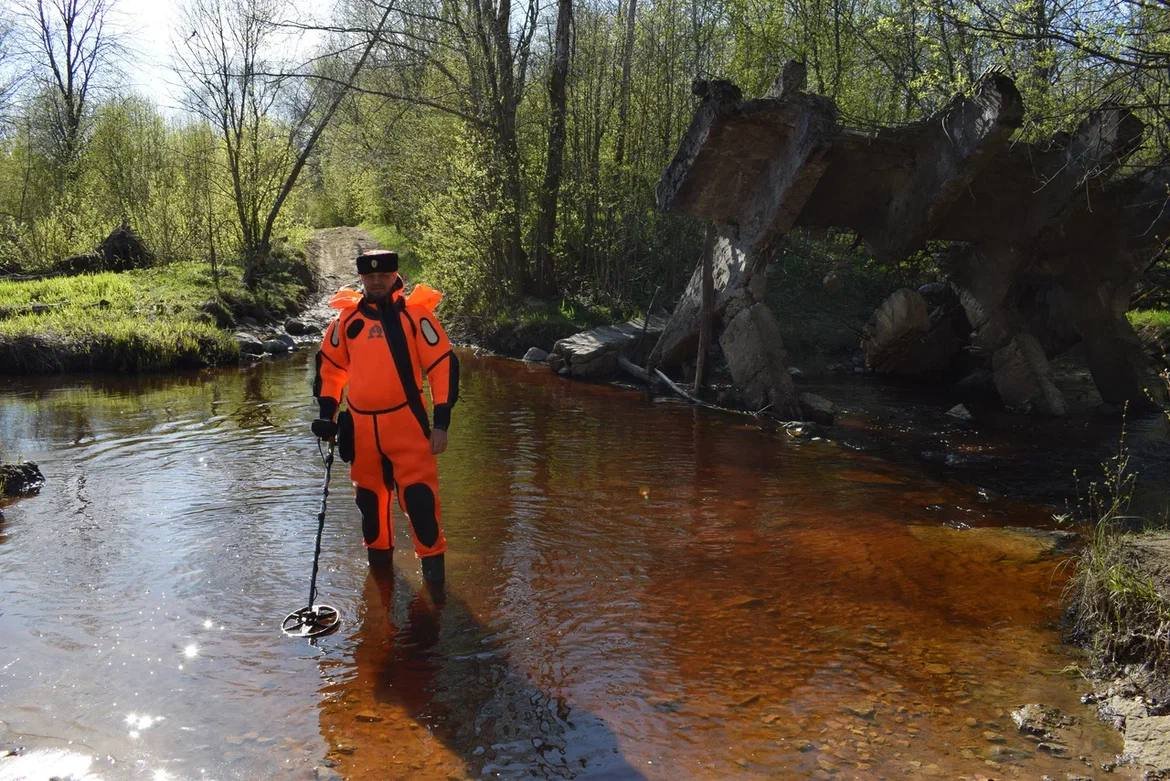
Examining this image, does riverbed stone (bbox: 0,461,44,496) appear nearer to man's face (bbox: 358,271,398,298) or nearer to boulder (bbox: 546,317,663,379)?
man's face (bbox: 358,271,398,298)

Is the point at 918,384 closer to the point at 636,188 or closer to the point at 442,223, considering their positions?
the point at 636,188

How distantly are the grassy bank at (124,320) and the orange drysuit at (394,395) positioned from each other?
11298 mm

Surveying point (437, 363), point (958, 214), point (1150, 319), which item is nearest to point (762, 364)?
point (958, 214)

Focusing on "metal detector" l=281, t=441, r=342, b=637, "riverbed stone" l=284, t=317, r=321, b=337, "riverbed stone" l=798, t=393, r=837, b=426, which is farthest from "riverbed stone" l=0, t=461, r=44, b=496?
"riverbed stone" l=284, t=317, r=321, b=337

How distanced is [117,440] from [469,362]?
8.03 meters

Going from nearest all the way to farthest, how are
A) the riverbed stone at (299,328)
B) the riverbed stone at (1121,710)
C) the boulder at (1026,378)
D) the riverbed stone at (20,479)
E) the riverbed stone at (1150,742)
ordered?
the riverbed stone at (1150,742), the riverbed stone at (1121,710), the riverbed stone at (20,479), the boulder at (1026,378), the riverbed stone at (299,328)

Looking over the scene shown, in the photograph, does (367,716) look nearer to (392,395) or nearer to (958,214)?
(392,395)

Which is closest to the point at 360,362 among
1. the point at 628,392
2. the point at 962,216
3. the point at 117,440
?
the point at 117,440

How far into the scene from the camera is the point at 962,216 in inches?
479

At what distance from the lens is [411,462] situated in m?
5.31

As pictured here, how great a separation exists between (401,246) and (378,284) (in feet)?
92.2

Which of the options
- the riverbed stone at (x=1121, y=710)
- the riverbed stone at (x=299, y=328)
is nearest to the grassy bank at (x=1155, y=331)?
the riverbed stone at (x=1121, y=710)

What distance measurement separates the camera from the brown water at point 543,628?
3.75 m

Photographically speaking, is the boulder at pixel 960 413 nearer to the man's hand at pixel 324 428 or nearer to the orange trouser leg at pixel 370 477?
the orange trouser leg at pixel 370 477
